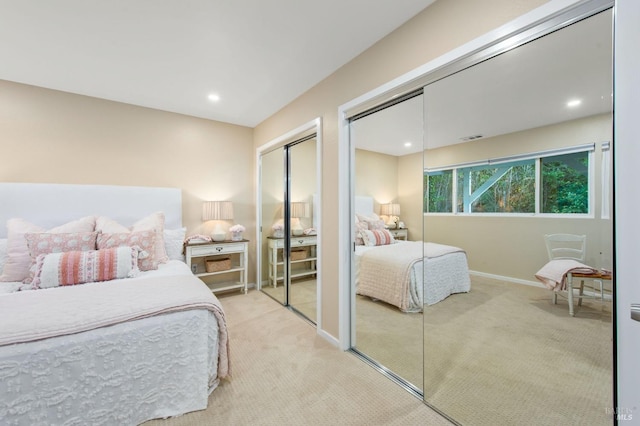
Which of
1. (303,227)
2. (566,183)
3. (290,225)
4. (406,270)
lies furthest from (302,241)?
(566,183)

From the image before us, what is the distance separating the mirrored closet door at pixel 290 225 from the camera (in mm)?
3063

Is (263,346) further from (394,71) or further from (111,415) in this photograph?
(394,71)

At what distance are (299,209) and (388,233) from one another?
1.34 metres

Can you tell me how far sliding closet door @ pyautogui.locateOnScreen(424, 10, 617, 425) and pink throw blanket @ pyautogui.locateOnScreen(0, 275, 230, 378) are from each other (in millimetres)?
1581

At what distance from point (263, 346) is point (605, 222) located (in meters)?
2.44

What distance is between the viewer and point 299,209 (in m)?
3.32

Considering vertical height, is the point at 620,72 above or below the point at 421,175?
above

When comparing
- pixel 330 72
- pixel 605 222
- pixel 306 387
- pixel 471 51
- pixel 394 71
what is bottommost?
pixel 306 387

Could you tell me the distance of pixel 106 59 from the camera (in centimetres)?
230

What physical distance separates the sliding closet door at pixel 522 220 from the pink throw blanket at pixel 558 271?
0.03 metres

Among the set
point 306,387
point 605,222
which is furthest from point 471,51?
point 306,387

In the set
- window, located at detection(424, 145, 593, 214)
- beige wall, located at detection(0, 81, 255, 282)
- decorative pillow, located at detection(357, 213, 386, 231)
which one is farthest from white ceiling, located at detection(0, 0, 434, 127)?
decorative pillow, located at detection(357, 213, 386, 231)

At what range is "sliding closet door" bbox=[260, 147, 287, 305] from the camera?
361 centimetres

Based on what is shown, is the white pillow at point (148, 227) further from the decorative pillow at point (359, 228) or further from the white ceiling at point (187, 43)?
the decorative pillow at point (359, 228)
